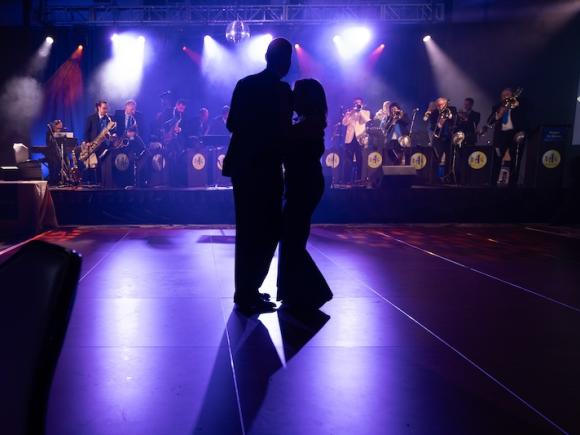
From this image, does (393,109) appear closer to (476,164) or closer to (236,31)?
(476,164)

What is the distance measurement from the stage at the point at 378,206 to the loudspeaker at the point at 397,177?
95 millimetres

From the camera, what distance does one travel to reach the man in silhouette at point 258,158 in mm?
3232

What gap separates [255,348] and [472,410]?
1140mm

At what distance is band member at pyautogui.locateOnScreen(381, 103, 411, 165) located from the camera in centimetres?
1019

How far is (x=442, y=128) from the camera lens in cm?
1014

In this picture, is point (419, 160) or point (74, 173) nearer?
point (74, 173)

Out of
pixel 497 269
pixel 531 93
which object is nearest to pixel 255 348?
pixel 497 269

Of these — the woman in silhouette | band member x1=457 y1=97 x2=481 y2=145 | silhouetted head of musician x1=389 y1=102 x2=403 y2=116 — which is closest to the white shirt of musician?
band member x1=457 y1=97 x2=481 y2=145

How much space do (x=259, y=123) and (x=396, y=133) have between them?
25.2 feet

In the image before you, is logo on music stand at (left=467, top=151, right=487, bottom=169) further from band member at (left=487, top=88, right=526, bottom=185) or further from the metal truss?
the metal truss

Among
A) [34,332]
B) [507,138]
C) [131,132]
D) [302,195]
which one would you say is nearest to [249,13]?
[131,132]

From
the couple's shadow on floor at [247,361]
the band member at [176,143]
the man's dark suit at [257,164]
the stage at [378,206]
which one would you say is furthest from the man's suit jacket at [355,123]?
the couple's shadow on floor at [247,361]

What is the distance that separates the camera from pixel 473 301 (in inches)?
149

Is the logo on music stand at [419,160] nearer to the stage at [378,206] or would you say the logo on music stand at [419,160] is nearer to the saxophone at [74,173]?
the stage at [378,206]
